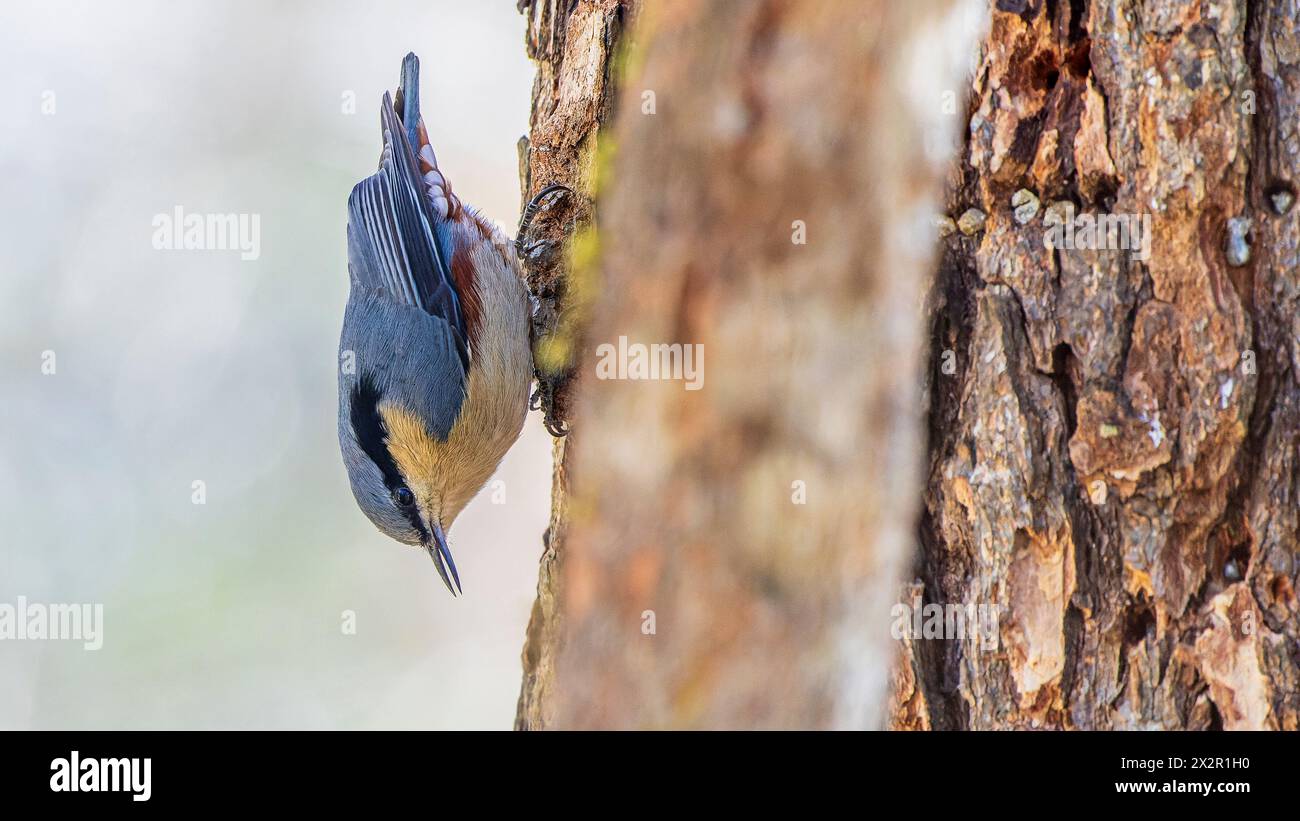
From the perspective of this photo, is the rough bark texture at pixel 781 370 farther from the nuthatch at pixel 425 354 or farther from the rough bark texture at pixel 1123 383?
the nuthatch at pixel 425 354

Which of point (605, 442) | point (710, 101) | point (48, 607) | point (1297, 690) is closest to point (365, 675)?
point (48, 607)

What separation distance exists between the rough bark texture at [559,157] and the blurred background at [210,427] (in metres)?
1.72

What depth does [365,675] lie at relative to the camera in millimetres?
4824

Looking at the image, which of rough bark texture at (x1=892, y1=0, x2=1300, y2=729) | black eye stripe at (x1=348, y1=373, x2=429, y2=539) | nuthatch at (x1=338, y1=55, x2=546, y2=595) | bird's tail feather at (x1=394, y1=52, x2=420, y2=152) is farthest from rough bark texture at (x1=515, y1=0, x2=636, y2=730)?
rough bark texture at (x1=892, y1=0, x2=1300, y2=729)

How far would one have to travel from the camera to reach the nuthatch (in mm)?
3025

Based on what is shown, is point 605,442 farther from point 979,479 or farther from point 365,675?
point 365,675

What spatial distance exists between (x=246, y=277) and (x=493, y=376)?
2.28 m

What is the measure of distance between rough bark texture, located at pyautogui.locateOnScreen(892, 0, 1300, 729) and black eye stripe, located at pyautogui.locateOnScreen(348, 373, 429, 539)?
174cm

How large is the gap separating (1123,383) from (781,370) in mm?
500

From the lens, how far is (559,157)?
2539 millimetres

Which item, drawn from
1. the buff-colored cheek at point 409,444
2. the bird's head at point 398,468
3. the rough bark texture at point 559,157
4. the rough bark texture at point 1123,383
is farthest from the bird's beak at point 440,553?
the rough bark texture at point 1123,383

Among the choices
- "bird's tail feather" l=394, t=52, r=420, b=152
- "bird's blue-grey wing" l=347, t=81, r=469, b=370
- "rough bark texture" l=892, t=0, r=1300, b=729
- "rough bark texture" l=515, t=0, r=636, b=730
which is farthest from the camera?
"bird's tail feather" l=394, t=52, r=420, b=152

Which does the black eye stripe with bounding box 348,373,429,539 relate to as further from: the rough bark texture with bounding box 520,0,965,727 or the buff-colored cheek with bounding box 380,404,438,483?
the rough bark texture with bounding box 520,0,965,727

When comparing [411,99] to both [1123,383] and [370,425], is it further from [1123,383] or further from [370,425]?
[1123,383]
